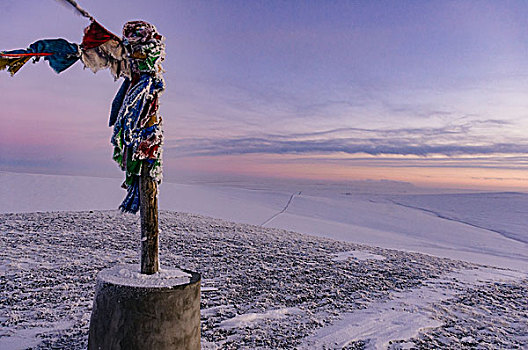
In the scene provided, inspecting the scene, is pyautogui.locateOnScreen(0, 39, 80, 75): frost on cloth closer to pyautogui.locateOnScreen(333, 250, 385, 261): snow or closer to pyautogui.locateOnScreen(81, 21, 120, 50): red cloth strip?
pyautogui.locateOnScreen(81, 21, 120, 50): red cloth strip

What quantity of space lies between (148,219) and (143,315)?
66 centimetres

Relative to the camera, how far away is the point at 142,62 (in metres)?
2.60

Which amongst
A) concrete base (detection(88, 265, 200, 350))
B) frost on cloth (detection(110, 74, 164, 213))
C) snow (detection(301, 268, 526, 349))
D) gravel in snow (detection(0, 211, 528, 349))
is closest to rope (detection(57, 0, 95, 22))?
frost on cloth (detection(110, 74, 164, 213))

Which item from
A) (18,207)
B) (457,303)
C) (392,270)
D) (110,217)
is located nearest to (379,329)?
(457,303)

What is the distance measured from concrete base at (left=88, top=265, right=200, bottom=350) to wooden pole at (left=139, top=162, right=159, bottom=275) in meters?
0.19

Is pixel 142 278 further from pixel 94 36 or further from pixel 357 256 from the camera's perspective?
pixel 357 256

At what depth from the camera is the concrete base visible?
229cm

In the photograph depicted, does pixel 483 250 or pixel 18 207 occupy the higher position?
pixel 18 207

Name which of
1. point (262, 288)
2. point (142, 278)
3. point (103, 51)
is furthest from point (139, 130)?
point (262, 288)

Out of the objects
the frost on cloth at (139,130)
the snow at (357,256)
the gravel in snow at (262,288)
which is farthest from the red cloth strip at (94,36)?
the snow at (357,256)

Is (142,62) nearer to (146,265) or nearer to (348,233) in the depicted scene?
(146,265)

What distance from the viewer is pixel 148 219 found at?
2.67m

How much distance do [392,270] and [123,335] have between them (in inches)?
190

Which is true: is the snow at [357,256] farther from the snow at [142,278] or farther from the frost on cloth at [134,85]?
the frost on cloth at [134,85]
